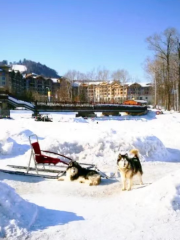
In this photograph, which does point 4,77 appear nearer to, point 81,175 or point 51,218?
point 81,175

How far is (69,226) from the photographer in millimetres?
4961

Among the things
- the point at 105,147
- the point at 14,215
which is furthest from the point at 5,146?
the point at 14,215

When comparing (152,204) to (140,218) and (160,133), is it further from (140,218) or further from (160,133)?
(160,133)

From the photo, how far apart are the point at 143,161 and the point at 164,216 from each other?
19.9 ft

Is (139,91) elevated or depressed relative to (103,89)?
elevated

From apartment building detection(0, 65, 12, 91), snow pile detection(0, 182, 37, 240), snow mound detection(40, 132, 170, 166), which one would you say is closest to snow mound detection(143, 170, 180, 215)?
snow pile detection(0, 182, 37, 240)

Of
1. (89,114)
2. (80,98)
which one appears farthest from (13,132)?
(80,98)

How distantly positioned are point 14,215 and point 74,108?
3291 centimetres

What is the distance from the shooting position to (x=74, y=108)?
123 ft

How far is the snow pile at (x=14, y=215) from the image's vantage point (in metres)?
4.49

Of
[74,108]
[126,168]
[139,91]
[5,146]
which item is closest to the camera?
[126,168]

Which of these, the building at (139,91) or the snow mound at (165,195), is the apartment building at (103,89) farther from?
the snow mound at (165,195)

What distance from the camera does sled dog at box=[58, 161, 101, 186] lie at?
313 inches

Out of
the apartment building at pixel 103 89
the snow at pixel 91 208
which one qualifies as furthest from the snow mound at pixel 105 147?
the apartment building at pixel 103 89
